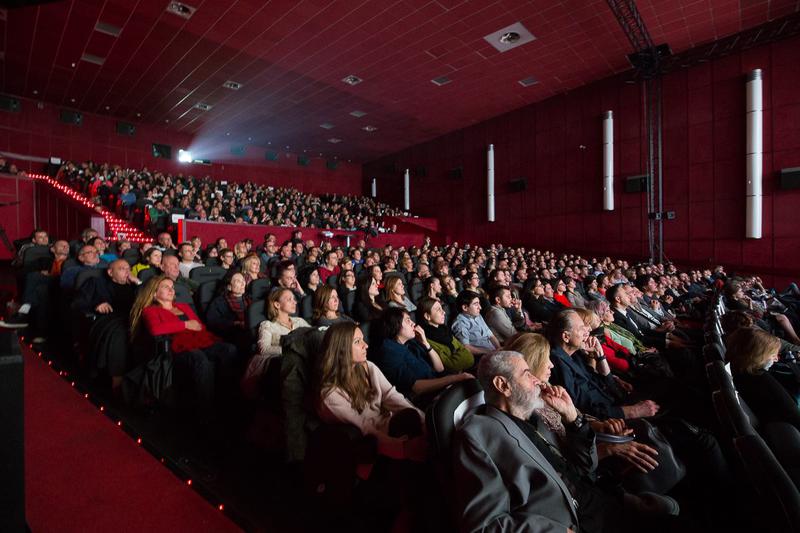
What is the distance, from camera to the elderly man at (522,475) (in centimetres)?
105

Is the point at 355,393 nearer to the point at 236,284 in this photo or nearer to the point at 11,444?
the point at 11,444

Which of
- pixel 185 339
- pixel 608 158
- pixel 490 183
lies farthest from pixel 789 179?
pixel 185 339

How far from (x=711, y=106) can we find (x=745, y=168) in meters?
1.58

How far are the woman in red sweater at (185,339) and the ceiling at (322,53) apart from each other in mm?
6182

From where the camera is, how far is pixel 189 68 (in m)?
9.52

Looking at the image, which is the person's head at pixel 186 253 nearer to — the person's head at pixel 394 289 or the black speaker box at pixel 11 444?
the person's head at pixel 394 289

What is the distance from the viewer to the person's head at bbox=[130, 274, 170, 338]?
2.57 metres

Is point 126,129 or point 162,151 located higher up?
point 126,129

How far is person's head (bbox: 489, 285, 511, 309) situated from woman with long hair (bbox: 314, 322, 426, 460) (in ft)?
7.07

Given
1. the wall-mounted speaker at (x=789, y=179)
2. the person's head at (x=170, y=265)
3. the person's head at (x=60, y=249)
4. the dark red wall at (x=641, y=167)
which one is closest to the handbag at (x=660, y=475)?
the person's head at (x=170, y=265)

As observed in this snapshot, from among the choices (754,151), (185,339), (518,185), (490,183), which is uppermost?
(490,183)

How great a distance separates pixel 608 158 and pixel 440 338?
33.2ft

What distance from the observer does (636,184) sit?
420 inches

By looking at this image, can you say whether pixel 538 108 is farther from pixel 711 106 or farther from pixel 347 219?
pixel 347 219
